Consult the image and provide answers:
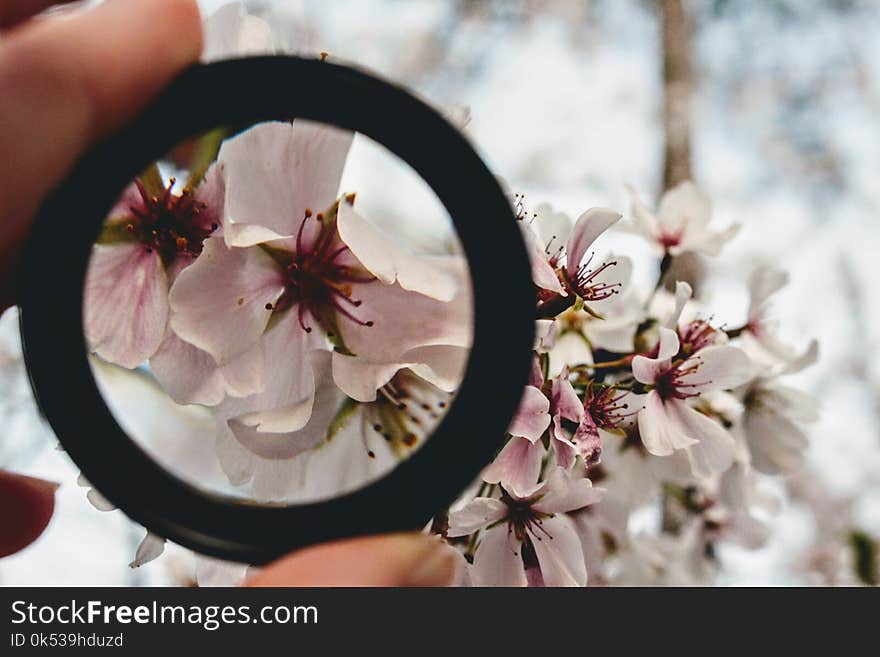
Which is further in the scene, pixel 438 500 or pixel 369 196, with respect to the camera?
pixel 369 196

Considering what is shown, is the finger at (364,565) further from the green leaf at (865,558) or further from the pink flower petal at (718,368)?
the green leaf at (865,558)

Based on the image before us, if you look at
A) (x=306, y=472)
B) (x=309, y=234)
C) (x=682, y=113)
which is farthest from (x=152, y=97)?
(x=682, y=113)

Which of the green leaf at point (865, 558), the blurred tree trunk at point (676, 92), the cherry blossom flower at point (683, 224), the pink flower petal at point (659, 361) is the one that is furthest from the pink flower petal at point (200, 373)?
the blurred tree trunk at point (676, 92)

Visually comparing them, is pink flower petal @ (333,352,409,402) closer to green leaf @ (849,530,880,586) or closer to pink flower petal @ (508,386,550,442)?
pink flower petal @ (508,386,550,442)

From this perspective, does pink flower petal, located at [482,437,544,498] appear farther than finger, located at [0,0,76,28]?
Yes

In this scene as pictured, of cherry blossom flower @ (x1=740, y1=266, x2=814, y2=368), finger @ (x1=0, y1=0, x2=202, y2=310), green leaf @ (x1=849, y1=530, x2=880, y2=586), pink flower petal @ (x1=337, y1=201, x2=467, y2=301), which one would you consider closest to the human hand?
finger @ (x1=0, y1=0, x2=202, y2=310)

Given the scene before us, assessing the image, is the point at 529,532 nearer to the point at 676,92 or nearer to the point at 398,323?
the point at 398,323

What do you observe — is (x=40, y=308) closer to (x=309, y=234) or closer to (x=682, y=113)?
(x=309, y=234)
